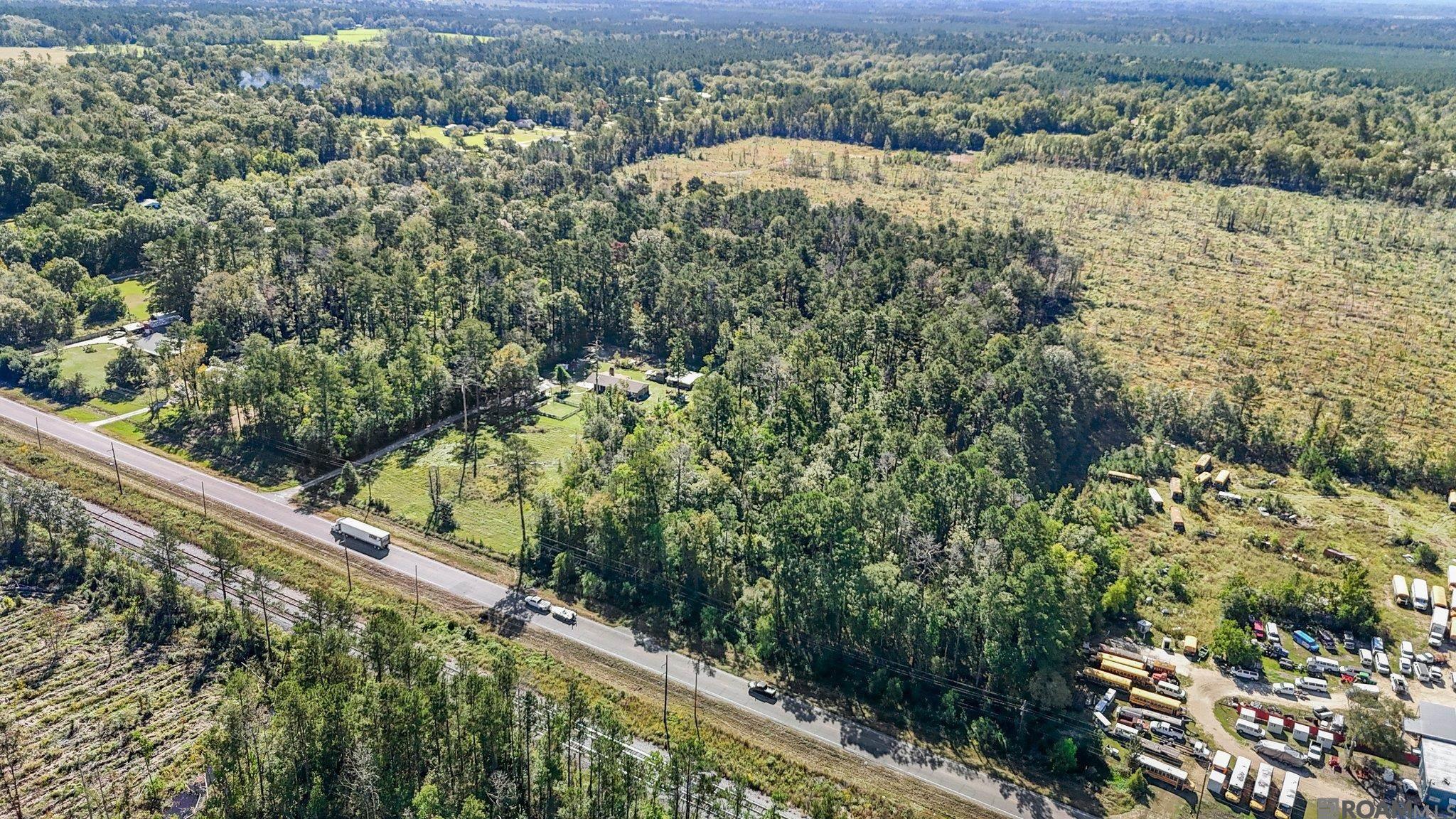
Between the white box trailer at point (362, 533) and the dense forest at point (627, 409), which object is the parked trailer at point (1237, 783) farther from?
the white box trailer at point (362, 533)

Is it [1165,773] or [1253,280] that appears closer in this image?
[1165,773]

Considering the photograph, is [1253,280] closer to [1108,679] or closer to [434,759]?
[1108,679]

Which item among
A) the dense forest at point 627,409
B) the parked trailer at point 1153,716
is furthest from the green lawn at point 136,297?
the parked trailer at point 1153,716

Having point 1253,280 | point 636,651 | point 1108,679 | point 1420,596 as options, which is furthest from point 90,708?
point 1253,280

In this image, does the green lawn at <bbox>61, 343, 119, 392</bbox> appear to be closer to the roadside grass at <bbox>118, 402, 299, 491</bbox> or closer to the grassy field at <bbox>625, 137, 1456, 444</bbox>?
the roadside grass at <bbox>118, 402, 299, 491</bbox>

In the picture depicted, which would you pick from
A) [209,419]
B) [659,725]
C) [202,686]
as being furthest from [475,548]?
[209,419]

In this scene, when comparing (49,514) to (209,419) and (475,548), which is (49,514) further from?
(475,548)
